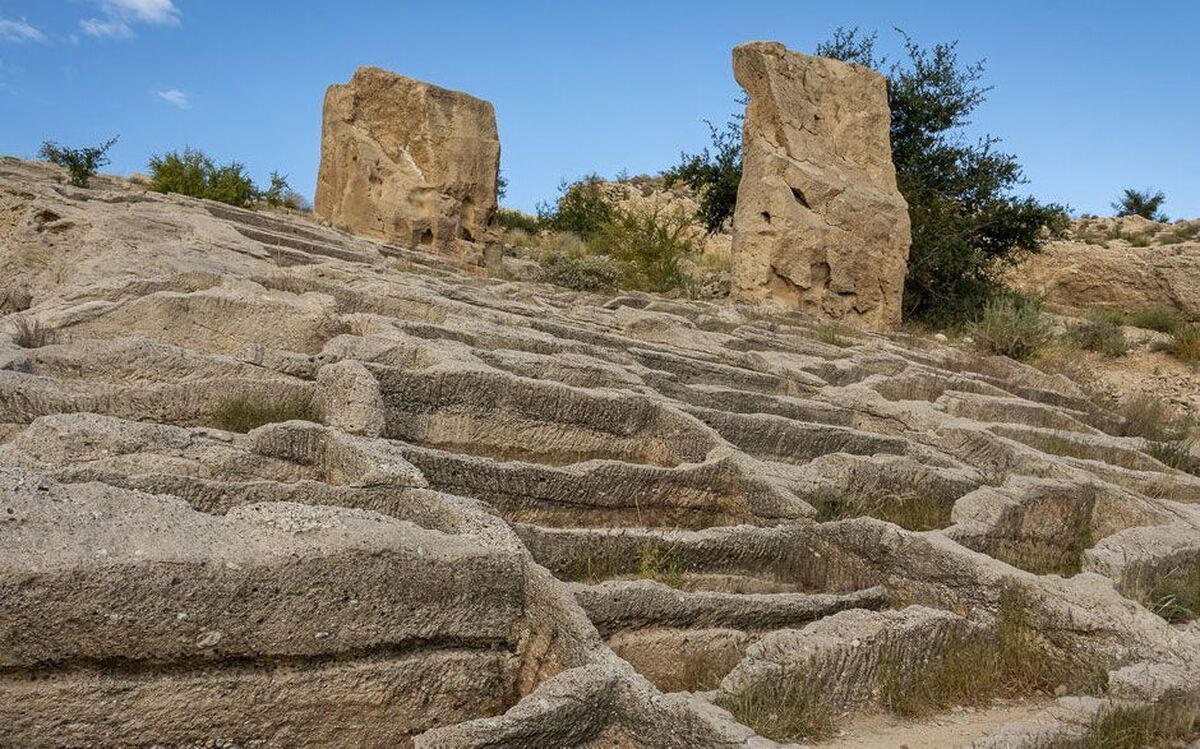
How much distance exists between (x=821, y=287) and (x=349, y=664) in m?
9.94

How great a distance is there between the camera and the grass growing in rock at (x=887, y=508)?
444 cm

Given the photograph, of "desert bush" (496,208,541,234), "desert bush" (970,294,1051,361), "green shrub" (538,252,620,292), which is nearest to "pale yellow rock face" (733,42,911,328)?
"desert bush" (970,294,1051,361)

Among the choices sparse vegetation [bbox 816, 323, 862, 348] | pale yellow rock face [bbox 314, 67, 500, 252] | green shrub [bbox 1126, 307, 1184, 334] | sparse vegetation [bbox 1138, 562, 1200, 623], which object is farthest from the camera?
green shrub [bbox 1126, 307, 1184, 334]

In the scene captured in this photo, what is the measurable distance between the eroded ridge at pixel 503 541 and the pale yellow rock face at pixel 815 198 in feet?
17.3

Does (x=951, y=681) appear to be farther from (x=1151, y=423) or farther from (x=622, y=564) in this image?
(x=1151, y=423)

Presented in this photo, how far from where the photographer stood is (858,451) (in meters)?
5.43

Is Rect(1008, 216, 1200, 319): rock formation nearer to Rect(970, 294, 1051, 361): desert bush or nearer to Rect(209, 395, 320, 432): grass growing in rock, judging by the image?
Rect(970, 294, 1051, 361): desert bush

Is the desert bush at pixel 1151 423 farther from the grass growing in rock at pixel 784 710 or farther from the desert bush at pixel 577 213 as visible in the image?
the desert bush at pixel 577 213

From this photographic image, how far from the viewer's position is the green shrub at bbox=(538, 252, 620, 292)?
13.1m

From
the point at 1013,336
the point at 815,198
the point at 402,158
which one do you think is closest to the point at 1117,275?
the point at 1013,336

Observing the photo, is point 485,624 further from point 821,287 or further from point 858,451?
point 821,287

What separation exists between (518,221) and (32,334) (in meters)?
25.1

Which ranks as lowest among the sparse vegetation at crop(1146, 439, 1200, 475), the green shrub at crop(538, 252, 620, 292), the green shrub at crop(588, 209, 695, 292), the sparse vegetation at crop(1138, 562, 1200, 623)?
the sparse vegetation at crop(1138, 562, 1200, 623)

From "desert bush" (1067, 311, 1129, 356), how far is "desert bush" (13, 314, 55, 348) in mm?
12739
